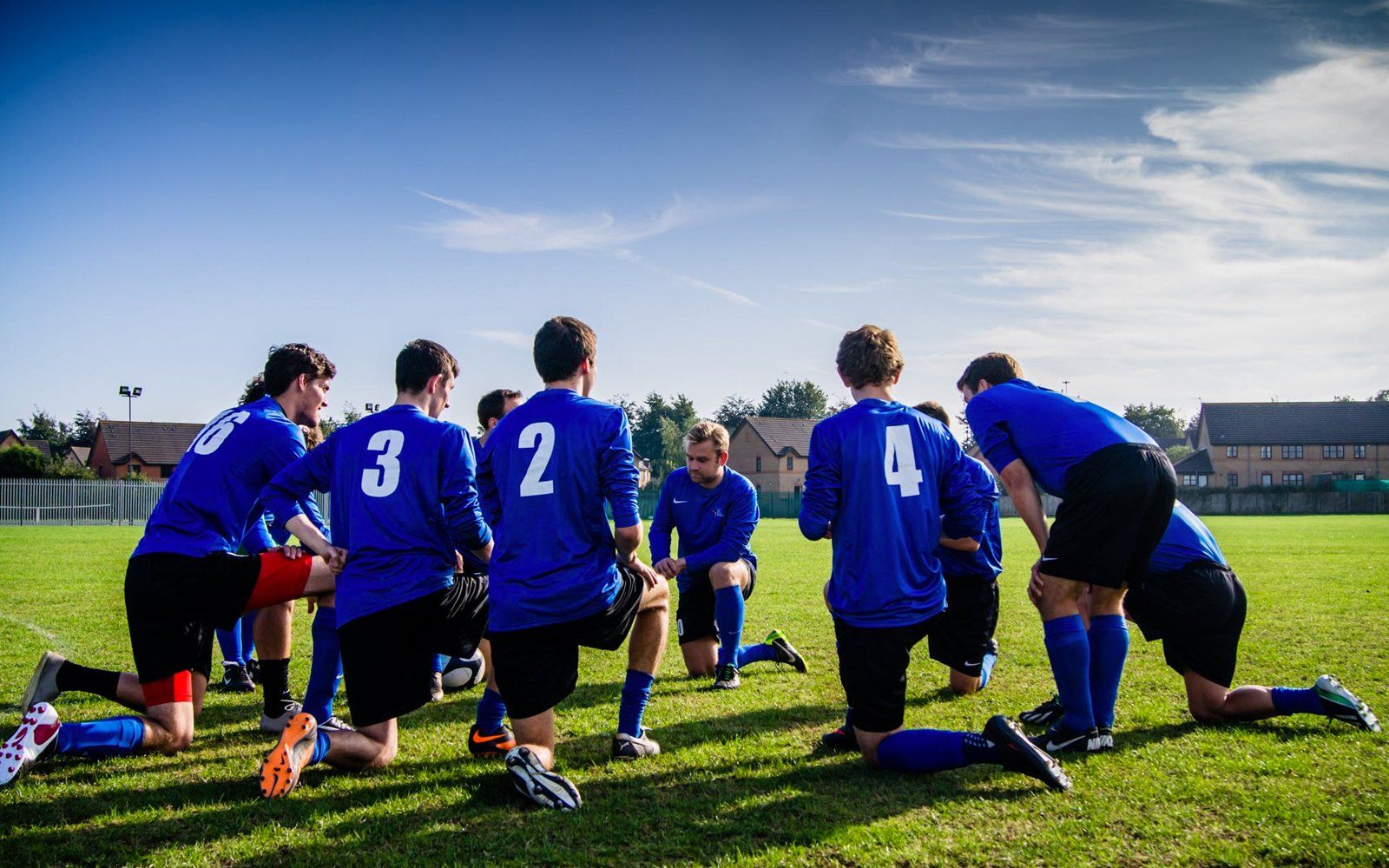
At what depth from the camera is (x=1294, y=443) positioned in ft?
265

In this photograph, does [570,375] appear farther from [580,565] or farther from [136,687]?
[136,687]

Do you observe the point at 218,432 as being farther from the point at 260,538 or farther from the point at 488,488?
the point at 488,488

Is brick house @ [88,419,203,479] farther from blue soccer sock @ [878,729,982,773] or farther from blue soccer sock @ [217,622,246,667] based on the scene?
blue soccer sock @ [878,729,982,773]

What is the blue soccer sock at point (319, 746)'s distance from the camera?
4.21m

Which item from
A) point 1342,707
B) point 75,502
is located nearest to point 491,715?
point 1342,707

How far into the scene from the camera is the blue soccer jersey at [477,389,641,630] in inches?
165

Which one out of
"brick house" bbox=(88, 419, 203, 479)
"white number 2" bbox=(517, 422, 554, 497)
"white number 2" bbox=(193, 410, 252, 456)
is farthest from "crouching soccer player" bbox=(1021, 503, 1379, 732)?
"brick house" bbox=(88, 419, 203, 479)

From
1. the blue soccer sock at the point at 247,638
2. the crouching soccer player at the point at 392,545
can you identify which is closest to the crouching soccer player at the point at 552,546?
the crouching soccer player at the point at 392,545

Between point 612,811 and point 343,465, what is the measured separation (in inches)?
88.0

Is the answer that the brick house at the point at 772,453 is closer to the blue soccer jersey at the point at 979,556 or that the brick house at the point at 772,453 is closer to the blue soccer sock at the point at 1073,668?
the blue soccer jersey at the point at 979,556

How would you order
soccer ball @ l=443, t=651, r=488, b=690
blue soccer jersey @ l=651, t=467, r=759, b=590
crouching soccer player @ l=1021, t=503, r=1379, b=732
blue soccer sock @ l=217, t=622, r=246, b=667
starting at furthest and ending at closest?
blue soccer sock @ l=217, t=622, r=246, b=667 < blue soccer jersey @ l=651, t=467, r=759, b=590 < soccer ball @ l=443, t=651, r=488, b=690 < crouching soccer player @ l=1021, t=503, r=1379, b=732

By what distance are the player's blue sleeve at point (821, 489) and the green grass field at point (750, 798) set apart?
1.27 metres

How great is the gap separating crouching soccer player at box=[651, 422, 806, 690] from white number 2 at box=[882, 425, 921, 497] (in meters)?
2.48

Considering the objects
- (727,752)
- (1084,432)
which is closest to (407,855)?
(727,752)
